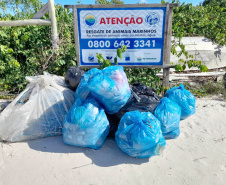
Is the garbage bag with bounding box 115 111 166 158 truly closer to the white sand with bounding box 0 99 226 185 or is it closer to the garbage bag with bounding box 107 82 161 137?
the white sand with bounding box 0 99 226 185

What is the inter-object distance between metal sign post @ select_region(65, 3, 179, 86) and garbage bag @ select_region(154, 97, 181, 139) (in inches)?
47.7

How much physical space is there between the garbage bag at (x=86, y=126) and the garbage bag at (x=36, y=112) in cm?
39

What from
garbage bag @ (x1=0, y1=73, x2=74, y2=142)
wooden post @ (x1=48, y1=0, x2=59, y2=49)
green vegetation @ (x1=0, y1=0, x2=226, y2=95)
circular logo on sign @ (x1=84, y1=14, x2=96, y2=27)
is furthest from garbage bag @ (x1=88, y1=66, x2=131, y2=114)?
wooden post @ (x1=48, y1=0, x2=59, y2=49)

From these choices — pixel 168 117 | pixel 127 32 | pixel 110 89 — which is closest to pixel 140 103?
pixel 168 117

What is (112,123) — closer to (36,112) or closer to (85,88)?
(85,88)

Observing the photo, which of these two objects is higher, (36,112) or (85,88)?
(85,88)

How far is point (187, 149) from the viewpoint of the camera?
7.58ft

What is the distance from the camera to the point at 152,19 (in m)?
3.30

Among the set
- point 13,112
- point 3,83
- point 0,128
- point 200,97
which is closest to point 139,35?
point 200,97

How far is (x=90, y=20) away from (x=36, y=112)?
1774 mm

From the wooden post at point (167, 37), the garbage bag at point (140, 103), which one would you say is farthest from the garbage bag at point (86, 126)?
the wooden post at point (167, 37)

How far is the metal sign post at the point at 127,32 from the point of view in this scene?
327 cm

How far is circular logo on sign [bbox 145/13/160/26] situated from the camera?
328cm

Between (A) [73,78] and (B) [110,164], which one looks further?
(A) [73,78]
